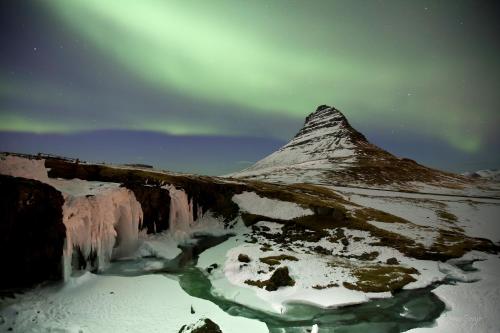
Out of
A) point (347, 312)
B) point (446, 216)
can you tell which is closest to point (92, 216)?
point (347, 312)

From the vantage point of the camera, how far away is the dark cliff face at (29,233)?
78.5 ft

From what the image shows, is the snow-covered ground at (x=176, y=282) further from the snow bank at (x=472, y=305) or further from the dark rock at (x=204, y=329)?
the dark rock at (x=204, y=329)

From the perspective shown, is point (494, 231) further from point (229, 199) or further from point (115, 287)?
point (115, 287)

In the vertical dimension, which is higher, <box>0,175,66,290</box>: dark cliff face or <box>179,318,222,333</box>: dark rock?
<box>0,175,66,290</box>: dark cliff face

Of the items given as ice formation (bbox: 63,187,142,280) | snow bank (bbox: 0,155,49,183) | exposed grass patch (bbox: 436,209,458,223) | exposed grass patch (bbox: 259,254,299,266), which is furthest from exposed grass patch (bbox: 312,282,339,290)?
exposed grass patch (bbox: 436,209,458,223)

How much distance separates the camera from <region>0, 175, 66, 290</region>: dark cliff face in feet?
78.5

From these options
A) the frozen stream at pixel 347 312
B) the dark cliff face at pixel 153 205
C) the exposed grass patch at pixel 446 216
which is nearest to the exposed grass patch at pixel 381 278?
the frozen stream at pixel 347 312

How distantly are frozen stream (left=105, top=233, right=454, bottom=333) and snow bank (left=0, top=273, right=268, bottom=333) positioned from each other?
1431 mm

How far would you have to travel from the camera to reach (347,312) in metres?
25.4

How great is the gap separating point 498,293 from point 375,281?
10505 mm

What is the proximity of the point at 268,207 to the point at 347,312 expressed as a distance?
3202 cm

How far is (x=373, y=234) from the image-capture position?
155 feet

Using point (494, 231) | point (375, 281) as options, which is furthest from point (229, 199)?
point (494, 231)

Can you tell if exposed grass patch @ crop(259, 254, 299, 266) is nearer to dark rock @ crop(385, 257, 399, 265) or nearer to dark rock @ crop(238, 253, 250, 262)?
dark rock @ crop(238, 253, 250, 262)
